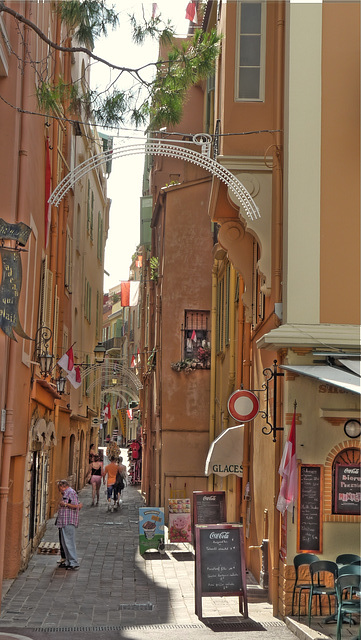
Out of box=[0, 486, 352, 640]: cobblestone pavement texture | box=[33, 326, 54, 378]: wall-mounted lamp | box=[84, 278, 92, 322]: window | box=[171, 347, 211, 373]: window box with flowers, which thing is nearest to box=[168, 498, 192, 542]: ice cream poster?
box=[0, 486, 352, 640]: cobblestone pavement texture

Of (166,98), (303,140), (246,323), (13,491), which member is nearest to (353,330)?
(303,140)

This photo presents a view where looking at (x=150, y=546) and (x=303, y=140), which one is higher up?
(x=303, y=140)

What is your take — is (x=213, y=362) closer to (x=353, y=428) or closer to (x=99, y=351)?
(x=99, y=351)

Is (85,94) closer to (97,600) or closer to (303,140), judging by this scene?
(303,140)

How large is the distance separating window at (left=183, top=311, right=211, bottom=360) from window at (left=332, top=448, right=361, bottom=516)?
39.5ft

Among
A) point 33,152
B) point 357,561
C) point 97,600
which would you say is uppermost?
point 33,152

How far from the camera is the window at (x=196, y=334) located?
23.7 metres

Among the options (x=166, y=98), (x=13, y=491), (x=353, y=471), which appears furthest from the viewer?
(x=13, y=491)

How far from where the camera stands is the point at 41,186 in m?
16.6

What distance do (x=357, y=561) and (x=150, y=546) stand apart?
694cm

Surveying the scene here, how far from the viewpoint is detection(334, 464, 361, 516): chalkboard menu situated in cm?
1146

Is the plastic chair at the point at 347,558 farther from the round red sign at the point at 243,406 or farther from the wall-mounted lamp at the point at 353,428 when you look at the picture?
the round red sign at the point at 243,406

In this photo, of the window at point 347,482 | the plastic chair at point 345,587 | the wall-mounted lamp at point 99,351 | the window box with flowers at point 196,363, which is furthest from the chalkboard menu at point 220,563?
the wall-mounted lamp at point 99,351

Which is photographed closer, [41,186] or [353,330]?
[353,330]
